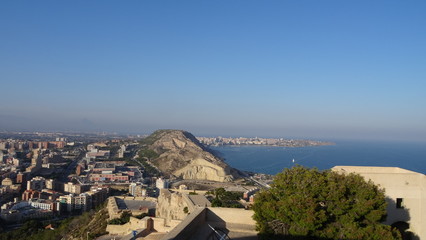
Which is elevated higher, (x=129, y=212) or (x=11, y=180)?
(x=129, y=212)

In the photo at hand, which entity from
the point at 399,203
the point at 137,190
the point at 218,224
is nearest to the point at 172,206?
the point at 218,224

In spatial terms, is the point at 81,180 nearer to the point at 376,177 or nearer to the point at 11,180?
the point at 11,180

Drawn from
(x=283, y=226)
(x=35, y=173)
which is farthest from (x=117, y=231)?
(x=35, y=173)

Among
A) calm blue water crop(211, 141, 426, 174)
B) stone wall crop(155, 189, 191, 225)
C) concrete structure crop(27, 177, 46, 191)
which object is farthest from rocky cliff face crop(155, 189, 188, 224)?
calm blue water crop(211, 141, 426, 174)

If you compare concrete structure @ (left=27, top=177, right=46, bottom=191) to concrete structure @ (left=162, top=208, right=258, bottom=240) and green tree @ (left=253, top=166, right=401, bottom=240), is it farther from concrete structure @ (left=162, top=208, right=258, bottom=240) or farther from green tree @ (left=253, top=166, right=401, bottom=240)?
green tree @ (left=253, top=166, right=401, bottom=240)

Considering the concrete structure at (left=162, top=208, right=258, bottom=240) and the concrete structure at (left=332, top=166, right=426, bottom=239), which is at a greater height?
the concrete structure at (left=332, top=166, right=426, bottom=239)

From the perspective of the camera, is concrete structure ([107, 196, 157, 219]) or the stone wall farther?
concrete structure ([107, 196, 157, 219])

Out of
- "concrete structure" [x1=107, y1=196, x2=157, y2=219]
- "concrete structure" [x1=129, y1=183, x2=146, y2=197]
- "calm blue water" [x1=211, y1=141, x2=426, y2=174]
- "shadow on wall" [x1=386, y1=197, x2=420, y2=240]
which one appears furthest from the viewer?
"calm blue water" [x1=211, y1=141, x2=426, y2=174]

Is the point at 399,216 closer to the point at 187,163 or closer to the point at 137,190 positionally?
the point at 137,190
